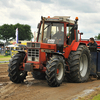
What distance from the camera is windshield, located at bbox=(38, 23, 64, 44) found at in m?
8.60

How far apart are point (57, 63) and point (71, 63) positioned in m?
1.35

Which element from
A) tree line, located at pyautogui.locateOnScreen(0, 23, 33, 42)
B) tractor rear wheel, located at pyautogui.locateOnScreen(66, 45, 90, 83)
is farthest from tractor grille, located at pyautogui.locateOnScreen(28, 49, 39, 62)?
tree line, located at pyautogui.locateOnScreen(0, 23, 33, 42)

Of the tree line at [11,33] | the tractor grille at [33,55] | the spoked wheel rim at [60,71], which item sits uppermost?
the tree line at [11,33]

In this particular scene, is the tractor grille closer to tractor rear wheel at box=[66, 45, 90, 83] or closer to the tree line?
tractor rear wheel at box=[66, 45, 90, 83]

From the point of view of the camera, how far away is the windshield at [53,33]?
28.2ft

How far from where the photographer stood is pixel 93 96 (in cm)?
622

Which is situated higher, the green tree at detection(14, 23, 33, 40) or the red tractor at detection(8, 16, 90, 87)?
the green tree at detection(14, 23, 33, 40)

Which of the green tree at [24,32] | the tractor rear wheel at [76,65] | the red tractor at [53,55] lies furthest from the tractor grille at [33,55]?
the green tree at [24,32]

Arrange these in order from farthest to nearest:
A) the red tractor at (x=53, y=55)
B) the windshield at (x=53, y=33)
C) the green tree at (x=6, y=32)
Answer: the green tree at (x=6, y=32)
the windshield at (x=53, y=33)
the red tractor at (x=53, y=55)

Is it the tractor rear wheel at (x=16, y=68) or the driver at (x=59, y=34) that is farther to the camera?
the driver at (x=59, y=34)

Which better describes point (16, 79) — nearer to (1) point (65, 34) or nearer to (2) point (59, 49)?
(2) point (59, 49)

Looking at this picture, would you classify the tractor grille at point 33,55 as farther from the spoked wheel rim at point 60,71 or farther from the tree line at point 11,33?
the tree line at point 11,33

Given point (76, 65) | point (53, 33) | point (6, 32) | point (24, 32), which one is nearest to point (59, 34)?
point (53, 33)

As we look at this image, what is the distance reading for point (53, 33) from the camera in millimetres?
8641
